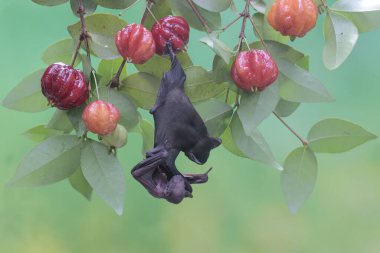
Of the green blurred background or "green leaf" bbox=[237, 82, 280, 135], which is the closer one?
"green leaf" bbox=[237, 82, 280, 135]

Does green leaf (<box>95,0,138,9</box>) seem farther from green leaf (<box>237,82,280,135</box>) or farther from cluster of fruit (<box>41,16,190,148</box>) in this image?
green leaf (<box>237,82,280,135</box>)

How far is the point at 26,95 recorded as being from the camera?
2.48 ft

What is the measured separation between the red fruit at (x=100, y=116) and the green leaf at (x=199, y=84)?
0.10 meters

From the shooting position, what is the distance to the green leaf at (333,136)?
77 cm

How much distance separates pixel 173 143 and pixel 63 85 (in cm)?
13

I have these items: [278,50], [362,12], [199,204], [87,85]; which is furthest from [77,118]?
[199,204]

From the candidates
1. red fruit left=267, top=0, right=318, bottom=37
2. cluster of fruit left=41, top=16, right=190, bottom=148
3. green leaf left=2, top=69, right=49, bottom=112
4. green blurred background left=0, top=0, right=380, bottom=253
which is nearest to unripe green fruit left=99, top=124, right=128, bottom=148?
cluster of fruit left=41, top=16, right=190, bottom=148

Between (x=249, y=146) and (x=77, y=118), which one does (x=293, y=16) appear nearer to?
(x=249, y=146)

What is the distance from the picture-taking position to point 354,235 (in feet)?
3.78

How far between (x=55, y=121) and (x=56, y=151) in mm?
61

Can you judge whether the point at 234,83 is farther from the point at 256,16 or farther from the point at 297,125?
the point at 297,125

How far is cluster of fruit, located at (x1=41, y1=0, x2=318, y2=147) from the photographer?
65cm

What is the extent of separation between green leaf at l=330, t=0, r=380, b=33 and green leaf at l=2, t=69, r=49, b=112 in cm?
38

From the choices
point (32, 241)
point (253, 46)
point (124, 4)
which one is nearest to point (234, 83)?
point (253, 46)
